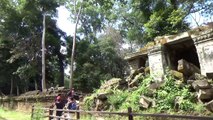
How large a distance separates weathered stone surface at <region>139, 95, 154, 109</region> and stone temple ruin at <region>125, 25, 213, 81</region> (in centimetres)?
120

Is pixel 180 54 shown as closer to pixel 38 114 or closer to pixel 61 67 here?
pixel 38 114

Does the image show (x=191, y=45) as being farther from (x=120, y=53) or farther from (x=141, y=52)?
(x=120, y=53)

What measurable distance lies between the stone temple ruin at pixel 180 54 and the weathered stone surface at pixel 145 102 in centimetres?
120

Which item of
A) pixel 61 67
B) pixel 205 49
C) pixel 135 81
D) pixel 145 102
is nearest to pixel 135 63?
pixel 135 81

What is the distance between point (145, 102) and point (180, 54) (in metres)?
3.28

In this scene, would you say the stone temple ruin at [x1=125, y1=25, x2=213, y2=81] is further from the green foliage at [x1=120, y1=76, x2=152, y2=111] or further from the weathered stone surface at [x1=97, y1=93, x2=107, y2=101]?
the weathered stone surface at [x1=97, y1=93, x2=107, y2=101]

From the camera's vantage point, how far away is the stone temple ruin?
378 inches

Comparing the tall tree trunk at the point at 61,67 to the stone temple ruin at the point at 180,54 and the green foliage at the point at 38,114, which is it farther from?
the stone temple ruin at the point at 180,54

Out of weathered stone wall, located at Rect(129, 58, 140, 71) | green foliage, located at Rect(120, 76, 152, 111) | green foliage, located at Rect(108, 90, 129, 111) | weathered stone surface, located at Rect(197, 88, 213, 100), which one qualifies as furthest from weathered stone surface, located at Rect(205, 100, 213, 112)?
weathered stone wall, located at Rect(129, 58, 140, 71)

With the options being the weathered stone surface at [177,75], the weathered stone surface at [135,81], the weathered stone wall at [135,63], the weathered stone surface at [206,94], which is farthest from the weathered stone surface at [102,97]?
the weathered stone surface at [206,94]

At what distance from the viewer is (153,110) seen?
9172 mm

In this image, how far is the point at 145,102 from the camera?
31.3ft

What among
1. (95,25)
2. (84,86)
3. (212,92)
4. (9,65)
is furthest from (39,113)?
(95,25)

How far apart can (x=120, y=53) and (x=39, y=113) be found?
2457cm
